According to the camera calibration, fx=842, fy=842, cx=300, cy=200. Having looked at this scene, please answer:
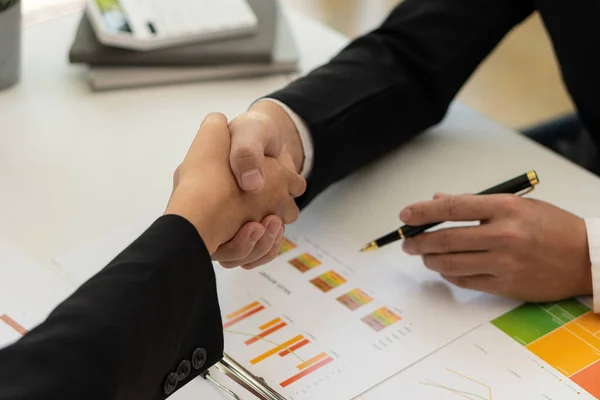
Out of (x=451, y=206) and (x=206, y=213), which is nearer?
(x=206, y=213)

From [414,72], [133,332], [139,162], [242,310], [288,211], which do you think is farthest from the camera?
[414,72]

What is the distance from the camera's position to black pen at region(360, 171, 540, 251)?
1.02 m

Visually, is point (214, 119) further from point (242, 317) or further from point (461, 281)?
point (461, 281)

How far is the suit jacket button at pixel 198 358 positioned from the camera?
0.82 meters

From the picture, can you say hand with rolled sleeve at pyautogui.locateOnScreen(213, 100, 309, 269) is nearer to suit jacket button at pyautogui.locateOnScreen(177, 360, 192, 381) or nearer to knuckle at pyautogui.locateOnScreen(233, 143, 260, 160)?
knuckle at pyautogui.locateOnScreen(233, 143, 260, 160)

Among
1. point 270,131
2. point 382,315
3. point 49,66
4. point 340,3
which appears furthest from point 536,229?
Answer: point 340,3

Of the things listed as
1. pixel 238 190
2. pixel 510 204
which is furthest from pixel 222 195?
pixel 510 204

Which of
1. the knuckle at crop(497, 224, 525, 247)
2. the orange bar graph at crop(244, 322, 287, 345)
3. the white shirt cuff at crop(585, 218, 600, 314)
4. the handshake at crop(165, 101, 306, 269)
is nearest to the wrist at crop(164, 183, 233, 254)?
the handshake at crop(165, 101, 306, 269)

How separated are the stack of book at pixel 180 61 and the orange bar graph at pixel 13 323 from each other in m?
0.52

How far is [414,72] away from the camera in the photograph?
1.27 meters

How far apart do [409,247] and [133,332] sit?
40cm

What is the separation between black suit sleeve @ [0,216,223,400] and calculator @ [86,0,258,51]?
0.59 metres

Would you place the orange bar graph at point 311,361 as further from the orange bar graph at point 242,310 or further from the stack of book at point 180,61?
the stack of book at point 180,61

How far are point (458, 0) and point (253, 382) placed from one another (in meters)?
0.74
